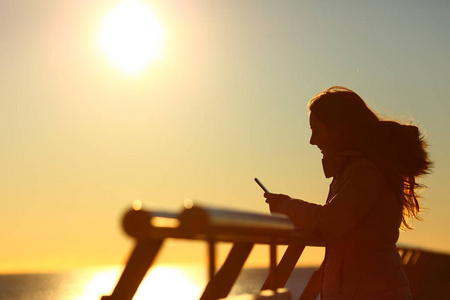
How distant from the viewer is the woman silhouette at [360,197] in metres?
3.28

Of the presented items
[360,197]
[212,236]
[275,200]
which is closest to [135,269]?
[212,236]

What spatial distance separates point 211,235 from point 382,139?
174cm

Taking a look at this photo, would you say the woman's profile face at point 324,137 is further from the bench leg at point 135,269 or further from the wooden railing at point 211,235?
the bench leg at point 135,269

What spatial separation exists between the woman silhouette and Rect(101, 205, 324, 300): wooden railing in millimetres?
172

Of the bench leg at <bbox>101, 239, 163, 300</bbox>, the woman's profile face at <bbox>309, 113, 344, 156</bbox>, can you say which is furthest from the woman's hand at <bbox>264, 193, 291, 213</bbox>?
the bench leg at <bbox>101, 239, 163, 300</bbox>

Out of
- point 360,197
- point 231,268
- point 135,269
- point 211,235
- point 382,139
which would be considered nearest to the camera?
point 211,235

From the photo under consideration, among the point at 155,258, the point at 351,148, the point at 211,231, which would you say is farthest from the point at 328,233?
the point at 211,231

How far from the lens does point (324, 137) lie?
144 inches

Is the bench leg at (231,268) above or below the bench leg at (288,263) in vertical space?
above

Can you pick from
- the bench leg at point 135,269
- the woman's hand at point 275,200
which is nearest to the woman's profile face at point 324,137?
the woman's hand at point 275,200

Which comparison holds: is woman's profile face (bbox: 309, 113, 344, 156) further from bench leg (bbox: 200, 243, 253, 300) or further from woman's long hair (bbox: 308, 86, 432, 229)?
bench leg (bbox: 200, 243, 253, 300)

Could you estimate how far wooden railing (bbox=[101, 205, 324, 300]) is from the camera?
1937 mm

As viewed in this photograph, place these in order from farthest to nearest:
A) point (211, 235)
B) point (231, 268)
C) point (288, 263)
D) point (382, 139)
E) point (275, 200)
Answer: point (288, 263), point (382, 139), point (275, 200), point (231, 268), point (211, 235)

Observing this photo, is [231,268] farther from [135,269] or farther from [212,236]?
[212,236]
